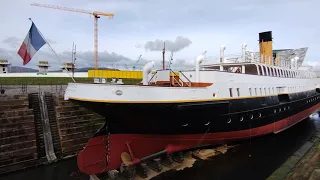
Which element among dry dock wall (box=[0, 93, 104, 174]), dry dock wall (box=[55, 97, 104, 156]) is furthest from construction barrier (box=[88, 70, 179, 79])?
dry dock wall (box=[55, 97, 104, 156])

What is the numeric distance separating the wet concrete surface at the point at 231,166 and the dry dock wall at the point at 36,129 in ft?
2.98

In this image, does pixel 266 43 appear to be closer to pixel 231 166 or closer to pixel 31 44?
pixel 231 166

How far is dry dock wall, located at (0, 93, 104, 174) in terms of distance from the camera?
1327 centimetres

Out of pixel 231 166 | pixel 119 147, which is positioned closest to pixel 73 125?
pixel 119 147

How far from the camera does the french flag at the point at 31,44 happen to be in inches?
413

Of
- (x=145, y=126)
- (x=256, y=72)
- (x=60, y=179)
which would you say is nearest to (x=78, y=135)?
(x=60, y=179)

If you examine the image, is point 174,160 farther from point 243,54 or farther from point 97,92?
point 243,54

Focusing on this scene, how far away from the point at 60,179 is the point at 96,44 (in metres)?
54.8

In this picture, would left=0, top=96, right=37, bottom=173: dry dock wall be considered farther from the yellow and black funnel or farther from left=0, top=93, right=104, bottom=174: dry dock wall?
the yellow and black funnel

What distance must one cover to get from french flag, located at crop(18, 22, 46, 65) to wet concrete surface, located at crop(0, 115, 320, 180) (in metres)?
6.70

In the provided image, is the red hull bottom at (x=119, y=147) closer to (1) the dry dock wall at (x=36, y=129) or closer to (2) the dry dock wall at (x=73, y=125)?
(1) the dry dock wall at (x=36, y=129)

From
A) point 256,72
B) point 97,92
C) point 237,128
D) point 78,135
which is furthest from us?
point 256,72

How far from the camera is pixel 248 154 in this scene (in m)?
15.4

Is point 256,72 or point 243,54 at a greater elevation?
point 243,54
